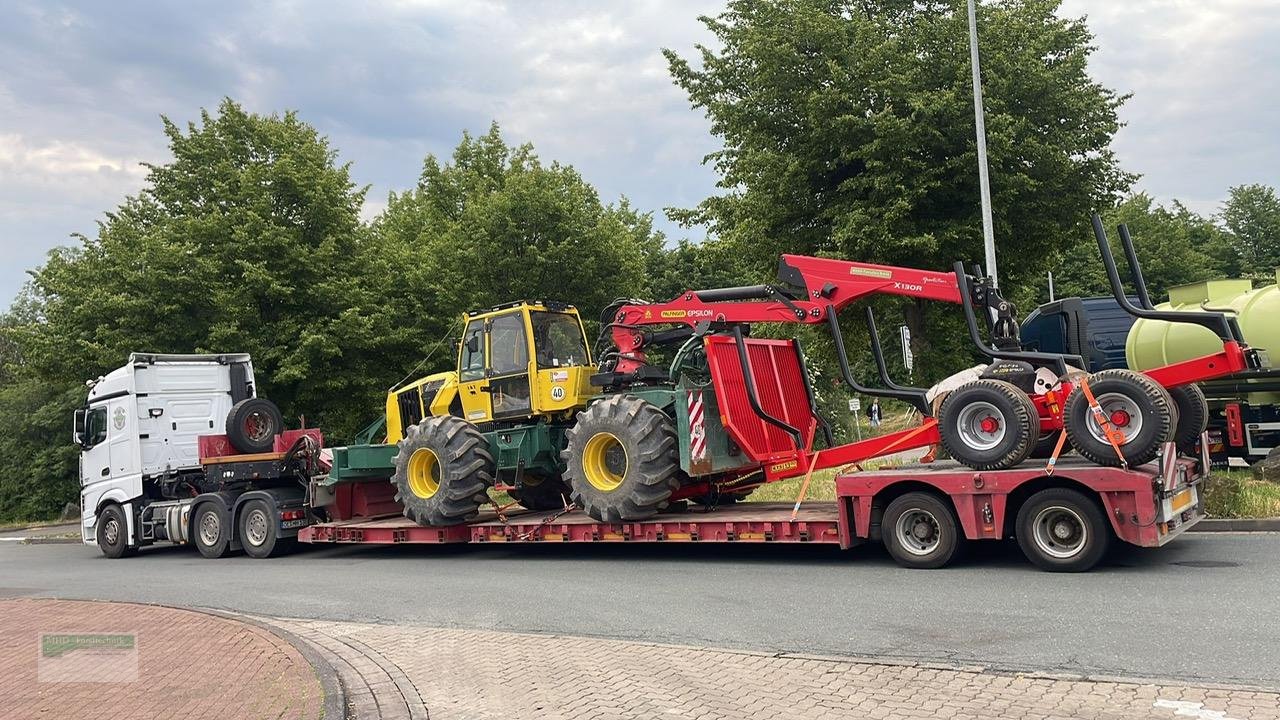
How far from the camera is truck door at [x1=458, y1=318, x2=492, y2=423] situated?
13477 millimetres

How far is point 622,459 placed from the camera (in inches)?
456

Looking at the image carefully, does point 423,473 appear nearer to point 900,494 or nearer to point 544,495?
point 544,495

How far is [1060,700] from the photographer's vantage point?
17.3 feet

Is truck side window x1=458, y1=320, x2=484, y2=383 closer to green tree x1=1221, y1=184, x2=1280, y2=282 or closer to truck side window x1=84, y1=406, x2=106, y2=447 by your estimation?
truck side window x1=84, y1=406, x2=106, y2=447

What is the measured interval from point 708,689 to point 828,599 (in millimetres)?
2890

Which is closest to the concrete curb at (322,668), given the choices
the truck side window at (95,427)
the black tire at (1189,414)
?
the black tire at (1189,414)

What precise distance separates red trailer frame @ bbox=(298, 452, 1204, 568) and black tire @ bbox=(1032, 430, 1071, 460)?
23 cm

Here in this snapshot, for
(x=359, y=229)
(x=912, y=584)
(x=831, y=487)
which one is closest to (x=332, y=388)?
(x=359, y=229)

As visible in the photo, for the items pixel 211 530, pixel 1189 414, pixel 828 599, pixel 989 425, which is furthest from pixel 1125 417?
pixel 211 530

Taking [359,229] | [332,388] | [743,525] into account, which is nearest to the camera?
[743,525]

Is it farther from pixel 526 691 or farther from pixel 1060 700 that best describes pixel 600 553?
pixel 1060 700

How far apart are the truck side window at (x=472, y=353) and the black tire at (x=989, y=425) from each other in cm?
674

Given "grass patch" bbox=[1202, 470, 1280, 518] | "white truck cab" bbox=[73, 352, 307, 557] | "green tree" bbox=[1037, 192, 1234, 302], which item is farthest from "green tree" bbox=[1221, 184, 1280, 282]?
"white truck cab" bbox=[73, 352, 307, 557]

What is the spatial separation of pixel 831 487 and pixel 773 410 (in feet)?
7.60
